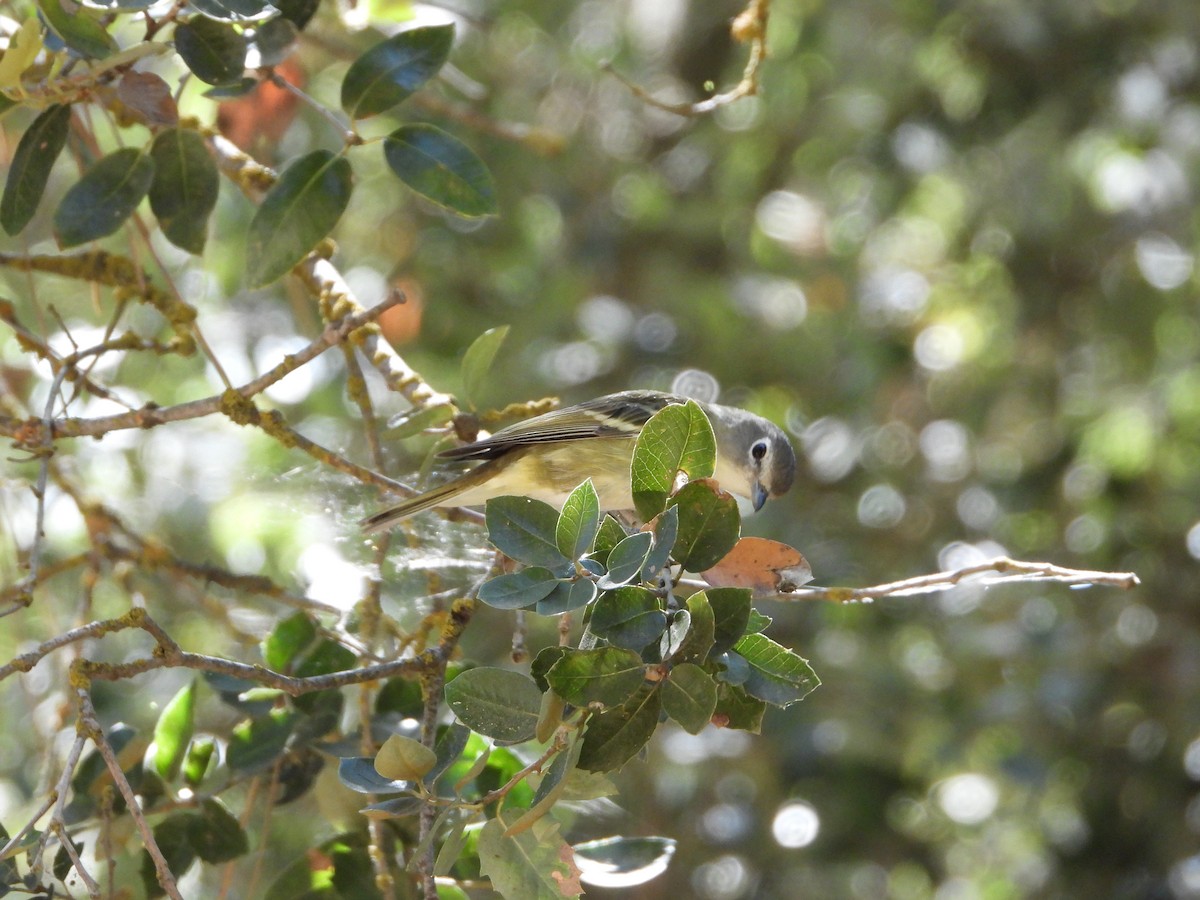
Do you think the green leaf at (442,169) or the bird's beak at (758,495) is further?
the bird's beak at (758,495)

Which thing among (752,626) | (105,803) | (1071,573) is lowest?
(105,803)

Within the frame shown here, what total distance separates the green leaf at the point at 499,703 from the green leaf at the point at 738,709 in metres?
0.29

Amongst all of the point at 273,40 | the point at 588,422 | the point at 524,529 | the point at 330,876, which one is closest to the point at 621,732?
the point at 524,529

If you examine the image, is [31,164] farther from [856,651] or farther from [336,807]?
[856,651]

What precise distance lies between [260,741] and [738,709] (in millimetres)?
1072

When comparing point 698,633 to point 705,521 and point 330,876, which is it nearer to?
point 705,521

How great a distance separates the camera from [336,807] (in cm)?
260

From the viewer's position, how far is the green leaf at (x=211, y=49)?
243cm

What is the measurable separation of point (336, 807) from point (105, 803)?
1.49ft

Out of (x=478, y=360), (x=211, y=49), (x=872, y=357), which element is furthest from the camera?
(x=872, y=357)

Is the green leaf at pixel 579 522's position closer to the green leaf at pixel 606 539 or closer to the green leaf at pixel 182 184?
the green leaf at pixel 606 539

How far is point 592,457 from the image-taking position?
3682 millimetres

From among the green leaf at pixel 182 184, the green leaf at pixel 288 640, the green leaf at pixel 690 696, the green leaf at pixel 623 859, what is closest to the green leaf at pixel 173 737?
the green leaf at pixel 288 640

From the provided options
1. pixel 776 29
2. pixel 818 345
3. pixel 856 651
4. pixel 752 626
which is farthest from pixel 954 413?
pixel 752 626
